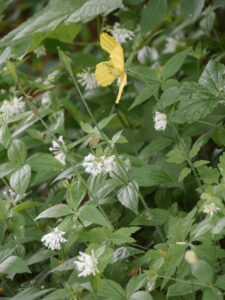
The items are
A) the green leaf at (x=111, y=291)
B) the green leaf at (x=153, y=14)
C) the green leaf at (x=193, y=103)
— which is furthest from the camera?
the green leaf at (x=153, y=14)

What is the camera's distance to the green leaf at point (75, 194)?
965 mm

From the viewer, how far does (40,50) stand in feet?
5.31

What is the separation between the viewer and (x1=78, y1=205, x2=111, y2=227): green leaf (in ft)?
3.00

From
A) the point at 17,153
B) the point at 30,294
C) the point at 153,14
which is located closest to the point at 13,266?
the point at 30,294

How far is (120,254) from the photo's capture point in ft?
3.27

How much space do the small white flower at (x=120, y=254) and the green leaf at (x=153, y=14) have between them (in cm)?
64

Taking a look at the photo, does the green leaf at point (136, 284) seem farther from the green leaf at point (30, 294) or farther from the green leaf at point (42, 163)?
the green leaf at point (42, 163)

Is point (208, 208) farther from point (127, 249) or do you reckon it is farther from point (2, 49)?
point (2, 49)

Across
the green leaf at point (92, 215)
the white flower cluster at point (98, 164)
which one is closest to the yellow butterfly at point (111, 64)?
the white flower cluster at point (98, 164)

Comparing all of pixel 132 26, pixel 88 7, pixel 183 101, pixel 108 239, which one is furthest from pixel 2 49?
pixel 108 239

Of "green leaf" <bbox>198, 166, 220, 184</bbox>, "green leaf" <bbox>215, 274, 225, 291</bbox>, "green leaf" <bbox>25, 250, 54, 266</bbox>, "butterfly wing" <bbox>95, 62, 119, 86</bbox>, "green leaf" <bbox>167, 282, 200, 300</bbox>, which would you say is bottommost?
"green leaf" <bbox>25, 250, 54, 266</bbox>

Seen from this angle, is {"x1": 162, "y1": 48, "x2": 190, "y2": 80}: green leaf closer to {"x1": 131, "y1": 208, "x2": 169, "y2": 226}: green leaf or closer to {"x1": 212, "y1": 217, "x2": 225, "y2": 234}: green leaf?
{"x1": 131, "y1": 208, "x2": 169, "y2": 226}: green leaf

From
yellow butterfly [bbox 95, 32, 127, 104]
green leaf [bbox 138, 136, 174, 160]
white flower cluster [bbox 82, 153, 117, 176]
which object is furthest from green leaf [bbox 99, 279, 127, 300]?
green leaf [bbox 138, 136, 174, 160]

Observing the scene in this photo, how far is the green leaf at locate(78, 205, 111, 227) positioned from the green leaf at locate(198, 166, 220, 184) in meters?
0.23
